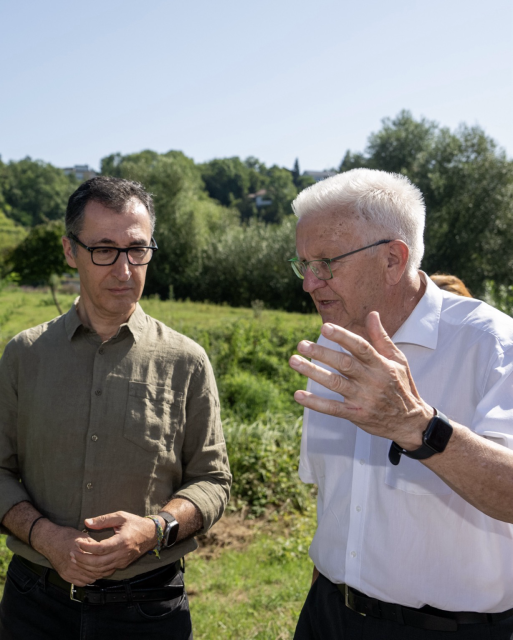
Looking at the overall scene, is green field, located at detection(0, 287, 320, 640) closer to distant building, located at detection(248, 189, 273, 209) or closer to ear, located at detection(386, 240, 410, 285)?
ear, located at detection(386, 240, 410, 285)

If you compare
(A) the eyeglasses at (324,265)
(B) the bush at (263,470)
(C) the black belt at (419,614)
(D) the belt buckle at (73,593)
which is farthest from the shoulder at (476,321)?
(B) the bush at (263,470)

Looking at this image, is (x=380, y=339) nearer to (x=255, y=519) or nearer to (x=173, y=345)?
(x=173, y=345)

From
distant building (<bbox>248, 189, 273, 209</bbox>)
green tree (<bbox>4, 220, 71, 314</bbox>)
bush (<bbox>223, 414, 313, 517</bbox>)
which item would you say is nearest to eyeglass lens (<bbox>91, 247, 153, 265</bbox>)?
bush (<bbox>223, 414, 313, 517</bbox>)

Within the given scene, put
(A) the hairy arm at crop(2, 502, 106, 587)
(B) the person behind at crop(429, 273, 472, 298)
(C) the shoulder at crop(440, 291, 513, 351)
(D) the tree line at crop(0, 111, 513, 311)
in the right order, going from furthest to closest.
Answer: (D) the tree line at crop(0, 111, 513, 311)
(B) the person behind at crop(429, 273, 472, 298)
(A) the hairy arm at crop(2, 502, 106, 587)
(C) the shoulder at crop(440, 291, 513, 351)

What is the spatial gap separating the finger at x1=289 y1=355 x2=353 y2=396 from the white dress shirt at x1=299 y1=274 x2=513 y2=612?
18.2 inches

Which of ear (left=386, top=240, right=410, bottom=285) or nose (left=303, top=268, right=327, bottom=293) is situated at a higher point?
ear (left=386, top=240, right=410, bottom=285)

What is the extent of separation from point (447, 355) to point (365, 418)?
571mm

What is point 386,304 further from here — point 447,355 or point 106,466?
point 106,466

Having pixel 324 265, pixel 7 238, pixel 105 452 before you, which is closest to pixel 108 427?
pixel 105 452

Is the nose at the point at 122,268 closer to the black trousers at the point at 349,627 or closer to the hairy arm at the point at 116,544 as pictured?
the hairy arm at the point at 116,544

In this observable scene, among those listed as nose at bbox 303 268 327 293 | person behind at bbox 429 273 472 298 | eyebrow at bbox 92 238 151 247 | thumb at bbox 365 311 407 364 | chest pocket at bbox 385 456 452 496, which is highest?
eyebrow at bbox 92 238 151 247

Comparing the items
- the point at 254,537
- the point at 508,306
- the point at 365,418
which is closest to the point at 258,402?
the point at 254,537

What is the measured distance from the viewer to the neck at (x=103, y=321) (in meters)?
2.38

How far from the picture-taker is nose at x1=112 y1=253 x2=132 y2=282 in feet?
7.55
